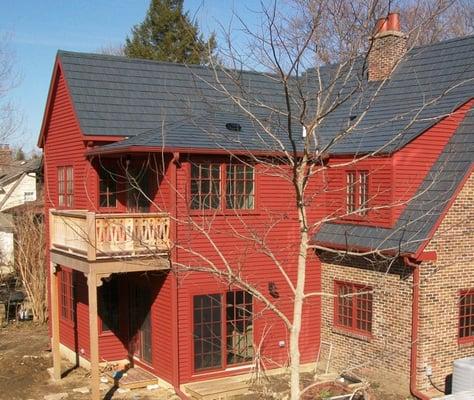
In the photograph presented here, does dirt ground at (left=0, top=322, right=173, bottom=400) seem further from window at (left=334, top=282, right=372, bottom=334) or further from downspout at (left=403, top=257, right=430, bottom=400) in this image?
downspout at (left=403, top=257, right=430, bottom=400)

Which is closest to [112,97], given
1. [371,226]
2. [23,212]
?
[371,226]

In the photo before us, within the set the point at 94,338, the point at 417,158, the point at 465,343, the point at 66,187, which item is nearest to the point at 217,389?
the point at 94,338

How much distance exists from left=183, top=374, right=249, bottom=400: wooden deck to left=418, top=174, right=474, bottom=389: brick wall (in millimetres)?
3987

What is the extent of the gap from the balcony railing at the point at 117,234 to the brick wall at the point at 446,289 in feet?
18.9

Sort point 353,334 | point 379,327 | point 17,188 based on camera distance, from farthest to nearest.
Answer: point 17,188 → point 353,334 → point 379,327

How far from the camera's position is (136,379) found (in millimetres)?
14977

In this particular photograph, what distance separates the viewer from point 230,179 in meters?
14.6

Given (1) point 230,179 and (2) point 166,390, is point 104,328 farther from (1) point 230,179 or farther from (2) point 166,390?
(1) point 230,179

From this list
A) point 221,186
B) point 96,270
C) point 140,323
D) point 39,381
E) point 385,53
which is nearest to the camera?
point 96,270

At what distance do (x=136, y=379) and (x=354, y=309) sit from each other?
218 inches

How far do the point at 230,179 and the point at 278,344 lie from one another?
14.1 feet

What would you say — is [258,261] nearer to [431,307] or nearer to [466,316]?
[431,307]

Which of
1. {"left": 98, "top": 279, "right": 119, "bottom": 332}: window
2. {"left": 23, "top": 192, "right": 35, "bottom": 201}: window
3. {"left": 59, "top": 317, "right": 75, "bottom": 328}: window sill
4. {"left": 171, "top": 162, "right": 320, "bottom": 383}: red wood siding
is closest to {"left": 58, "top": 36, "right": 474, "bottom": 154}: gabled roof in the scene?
{"left": 171, "top": 162, "right": 320, "bottom": 383}: red wood siding

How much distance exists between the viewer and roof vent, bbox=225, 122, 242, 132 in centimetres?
1537
